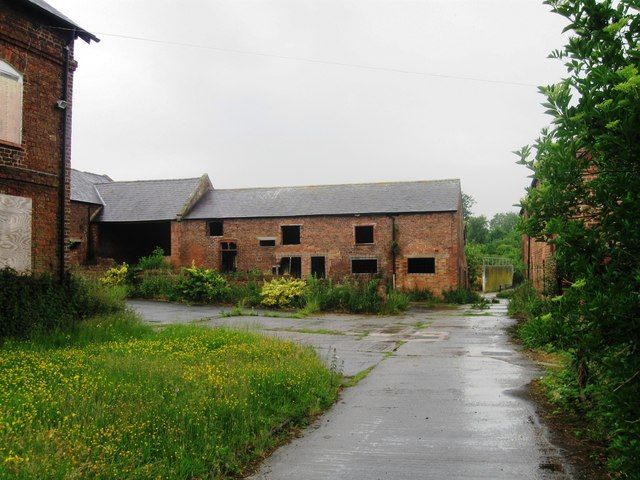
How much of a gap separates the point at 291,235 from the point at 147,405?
27.2 m

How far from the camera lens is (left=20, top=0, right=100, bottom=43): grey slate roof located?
11.3 m

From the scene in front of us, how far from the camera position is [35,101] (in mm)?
11688

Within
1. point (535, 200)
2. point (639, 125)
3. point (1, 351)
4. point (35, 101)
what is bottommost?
point (1, 351)

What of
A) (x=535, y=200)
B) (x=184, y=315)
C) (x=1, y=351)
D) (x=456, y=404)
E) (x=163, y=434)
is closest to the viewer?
(x=535, y=200)

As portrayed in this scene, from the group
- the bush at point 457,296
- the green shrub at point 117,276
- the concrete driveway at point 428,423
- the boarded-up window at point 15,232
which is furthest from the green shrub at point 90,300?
the bush at point 457,296

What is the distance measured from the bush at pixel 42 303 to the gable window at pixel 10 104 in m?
2.85

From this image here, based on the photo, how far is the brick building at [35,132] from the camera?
1098 centimetres

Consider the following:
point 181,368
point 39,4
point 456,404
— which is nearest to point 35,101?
point 39,4

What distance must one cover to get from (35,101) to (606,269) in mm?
11973

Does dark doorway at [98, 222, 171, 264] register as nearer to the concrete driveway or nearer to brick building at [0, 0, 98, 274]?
brick building at [0, 0, 98, 274]

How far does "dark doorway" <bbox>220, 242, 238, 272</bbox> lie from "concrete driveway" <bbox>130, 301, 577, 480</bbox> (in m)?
20.2

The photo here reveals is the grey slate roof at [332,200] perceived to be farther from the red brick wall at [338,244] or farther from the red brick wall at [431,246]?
the red brick wall at [431,246]

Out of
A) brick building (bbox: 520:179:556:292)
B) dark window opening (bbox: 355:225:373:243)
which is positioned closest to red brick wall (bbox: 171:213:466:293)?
dark window opening (bbox: 355:225:373:243)

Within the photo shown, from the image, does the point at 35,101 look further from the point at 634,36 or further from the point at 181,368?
the point at 634,36
